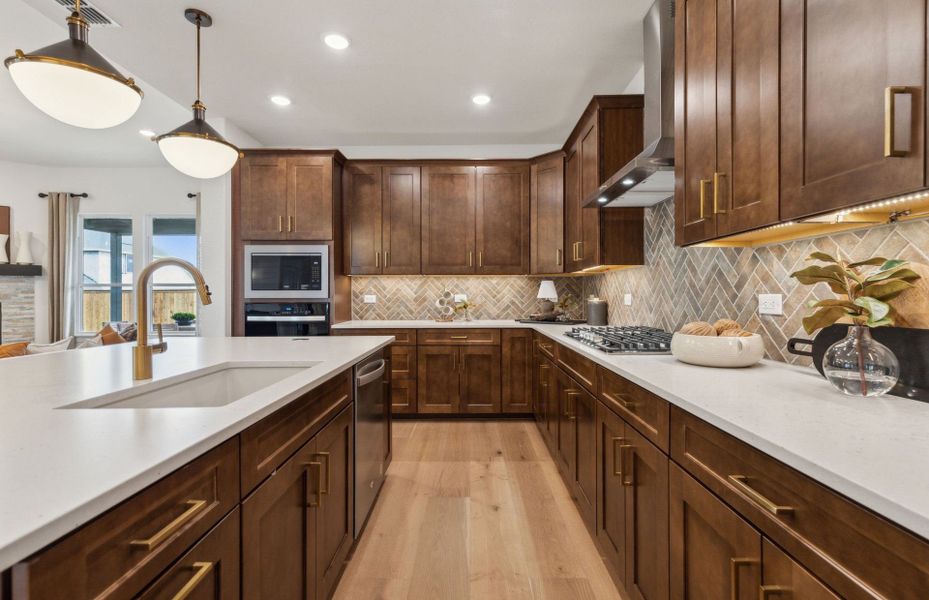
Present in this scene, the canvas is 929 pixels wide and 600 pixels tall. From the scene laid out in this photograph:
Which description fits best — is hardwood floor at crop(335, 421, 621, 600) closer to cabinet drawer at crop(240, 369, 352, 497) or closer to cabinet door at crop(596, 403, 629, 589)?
cabinet door at crop(596, 403, 629, 589)

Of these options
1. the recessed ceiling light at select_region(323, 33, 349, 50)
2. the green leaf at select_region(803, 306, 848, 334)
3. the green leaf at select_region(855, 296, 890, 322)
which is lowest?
the green leaf at select_region(803, 306, 848, 334)

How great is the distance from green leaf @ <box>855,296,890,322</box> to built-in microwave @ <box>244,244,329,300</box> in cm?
360

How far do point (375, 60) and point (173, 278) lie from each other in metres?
4.98

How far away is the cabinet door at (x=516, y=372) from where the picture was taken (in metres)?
3.77

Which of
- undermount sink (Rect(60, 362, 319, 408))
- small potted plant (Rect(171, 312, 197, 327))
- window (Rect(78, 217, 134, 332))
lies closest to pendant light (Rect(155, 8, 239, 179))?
undermount sink (Rect(60, 362, 319, 408))

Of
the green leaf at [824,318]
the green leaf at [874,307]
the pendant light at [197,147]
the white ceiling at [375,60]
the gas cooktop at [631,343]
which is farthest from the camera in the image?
the white ceiling at [375,60]

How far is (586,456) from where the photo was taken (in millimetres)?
1992

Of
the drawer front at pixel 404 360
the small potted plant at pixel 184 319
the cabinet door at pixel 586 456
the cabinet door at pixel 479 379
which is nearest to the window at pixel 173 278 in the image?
→ the small potted plant at pixel 184 319

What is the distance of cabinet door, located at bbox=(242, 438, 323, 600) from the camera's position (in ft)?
2.97

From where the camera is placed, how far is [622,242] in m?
2.89

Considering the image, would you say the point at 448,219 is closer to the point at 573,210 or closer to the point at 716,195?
the point at 573,210

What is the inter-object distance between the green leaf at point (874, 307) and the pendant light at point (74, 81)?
247 cm

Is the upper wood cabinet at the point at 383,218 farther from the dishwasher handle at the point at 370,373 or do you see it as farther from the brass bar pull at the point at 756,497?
the brass bar pull at the point at 756,497

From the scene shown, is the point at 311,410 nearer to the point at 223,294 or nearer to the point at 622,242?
the point at 622,242
